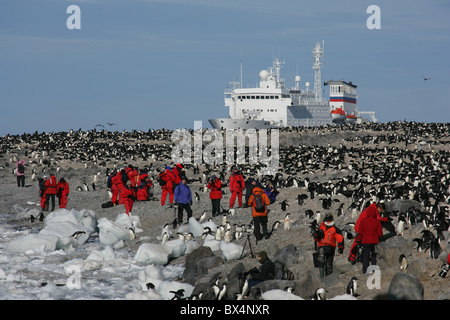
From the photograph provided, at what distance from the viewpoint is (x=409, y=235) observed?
13836mm

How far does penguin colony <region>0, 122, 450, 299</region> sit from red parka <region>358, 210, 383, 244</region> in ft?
1.97

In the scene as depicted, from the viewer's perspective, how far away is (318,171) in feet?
108

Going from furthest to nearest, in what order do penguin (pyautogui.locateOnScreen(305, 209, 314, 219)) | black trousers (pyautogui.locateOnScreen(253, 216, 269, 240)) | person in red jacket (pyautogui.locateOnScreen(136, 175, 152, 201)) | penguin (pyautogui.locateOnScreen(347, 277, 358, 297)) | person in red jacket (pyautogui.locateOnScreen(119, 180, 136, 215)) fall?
person in red jacket (pyautogui.locateOnScreen(136, 175, 152, 201)) → person in red jacket (pyautogui.locateOnScreen(119, 180, 136, 215)) → penguin (pyautogui.locateOnScreen(305, 209, 314, 219)) → black trousers (pyautogui.locateOnScreen(253, 216, 269, 240)) → penguin (pyautogui.locateOnScreen(347, 277, 358, 297))

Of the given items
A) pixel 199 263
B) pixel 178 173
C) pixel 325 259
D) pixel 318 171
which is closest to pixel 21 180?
pixel 318 171

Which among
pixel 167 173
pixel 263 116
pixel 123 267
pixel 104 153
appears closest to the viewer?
pixel 123 267

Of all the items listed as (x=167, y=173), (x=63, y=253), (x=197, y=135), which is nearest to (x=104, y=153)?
(x=197, y=135)

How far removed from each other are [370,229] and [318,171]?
21231 millimetres

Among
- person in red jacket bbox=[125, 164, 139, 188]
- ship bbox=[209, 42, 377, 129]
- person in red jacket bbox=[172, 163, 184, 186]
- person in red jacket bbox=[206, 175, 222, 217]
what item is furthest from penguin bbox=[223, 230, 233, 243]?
ship bbox=[209, 42, 377, 129]

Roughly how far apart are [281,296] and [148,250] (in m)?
5.73

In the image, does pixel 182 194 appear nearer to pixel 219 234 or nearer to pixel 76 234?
pixel 219 234

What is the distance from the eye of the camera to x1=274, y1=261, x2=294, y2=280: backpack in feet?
42.0

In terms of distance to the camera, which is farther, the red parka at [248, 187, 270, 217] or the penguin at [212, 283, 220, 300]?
the red parka at [248, 187, 270, 217]

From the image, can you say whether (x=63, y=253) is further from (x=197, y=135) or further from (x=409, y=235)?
(x=197, y=135)

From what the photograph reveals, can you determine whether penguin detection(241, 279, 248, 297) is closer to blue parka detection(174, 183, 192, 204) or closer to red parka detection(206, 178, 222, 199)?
blue parka detection(174, 183, 192, 204)
